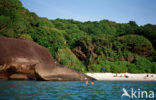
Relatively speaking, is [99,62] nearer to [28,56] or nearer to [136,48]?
[136,48]

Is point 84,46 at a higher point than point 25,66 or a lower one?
higher

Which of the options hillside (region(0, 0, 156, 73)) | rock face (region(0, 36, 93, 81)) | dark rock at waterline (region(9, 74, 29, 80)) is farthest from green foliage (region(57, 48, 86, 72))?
dark rock at waterline (region(9, 74, 29, 80))

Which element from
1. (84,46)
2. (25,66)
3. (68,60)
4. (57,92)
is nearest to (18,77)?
(25,66)

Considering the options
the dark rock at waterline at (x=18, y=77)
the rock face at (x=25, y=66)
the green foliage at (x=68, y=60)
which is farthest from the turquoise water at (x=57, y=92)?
the green foliage at (x=68, y=60)

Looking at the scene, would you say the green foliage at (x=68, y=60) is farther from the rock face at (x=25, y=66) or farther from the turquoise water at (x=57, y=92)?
the turquoise water at (x=57, y=92)

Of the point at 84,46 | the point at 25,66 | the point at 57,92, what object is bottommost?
the point at 57,92

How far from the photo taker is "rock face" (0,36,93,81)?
1816cm

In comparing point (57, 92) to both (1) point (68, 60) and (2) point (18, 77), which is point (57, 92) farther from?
Answer: (1) point (68, 60)

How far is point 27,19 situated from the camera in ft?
106

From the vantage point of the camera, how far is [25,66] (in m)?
19.0

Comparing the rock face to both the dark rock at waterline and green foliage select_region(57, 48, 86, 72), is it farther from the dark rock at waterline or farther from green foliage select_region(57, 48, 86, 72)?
green foliage select_region(57, 48, 86, 72)

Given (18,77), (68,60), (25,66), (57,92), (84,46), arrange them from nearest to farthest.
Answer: (57,92) < (25,66) < (18,77) < (68,60) < (84,46)

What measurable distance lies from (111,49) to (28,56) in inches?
680

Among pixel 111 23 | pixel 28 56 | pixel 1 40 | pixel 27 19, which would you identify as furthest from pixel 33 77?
pixel 111 23
